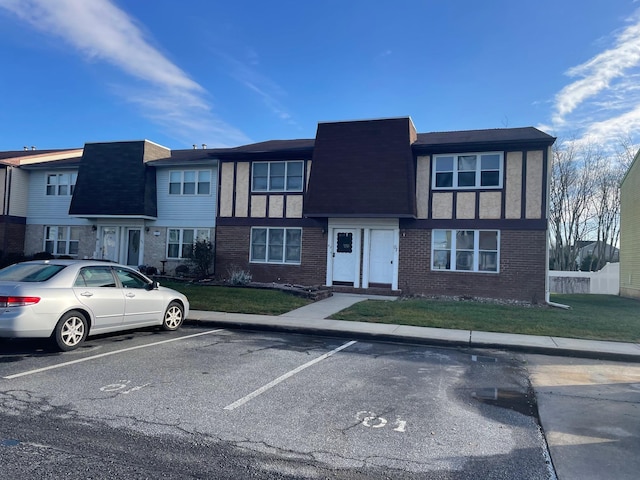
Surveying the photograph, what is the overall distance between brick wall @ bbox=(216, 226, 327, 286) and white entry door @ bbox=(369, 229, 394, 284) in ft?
5.97

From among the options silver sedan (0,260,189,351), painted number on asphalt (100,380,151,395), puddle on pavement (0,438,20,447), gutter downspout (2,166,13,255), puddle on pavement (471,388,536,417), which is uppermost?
gutter downspout (2,166,13,255)

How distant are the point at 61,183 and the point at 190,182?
7414 millimetres

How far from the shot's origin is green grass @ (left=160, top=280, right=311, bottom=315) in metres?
13.2

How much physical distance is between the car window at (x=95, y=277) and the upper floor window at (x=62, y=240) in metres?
16.4

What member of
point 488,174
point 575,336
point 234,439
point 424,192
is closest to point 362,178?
point 424,192

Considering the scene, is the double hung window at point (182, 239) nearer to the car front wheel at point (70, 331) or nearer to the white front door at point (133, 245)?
the white front door at point (133, 245)

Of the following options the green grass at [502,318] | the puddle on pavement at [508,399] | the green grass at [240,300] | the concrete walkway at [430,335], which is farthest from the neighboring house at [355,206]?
the puddle on pavement at [508,399]

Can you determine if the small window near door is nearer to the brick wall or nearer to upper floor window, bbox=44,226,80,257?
the brick wall

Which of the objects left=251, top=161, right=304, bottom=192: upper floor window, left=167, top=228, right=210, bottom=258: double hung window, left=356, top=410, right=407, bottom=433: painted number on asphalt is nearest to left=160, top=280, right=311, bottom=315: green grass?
left=167, top=228, right=210, bottom=258: double hung window

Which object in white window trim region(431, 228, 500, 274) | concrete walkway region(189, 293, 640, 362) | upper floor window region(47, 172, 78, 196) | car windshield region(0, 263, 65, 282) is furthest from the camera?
upper floor window region(47, 172, 78, 196)

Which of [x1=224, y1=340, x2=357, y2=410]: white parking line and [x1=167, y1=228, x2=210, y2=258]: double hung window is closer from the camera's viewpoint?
[x1=224, y1=340, x2=357, y2=410]: white parking line

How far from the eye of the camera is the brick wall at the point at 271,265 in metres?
18.9

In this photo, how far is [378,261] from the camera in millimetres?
18234

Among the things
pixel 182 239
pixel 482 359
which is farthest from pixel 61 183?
pixel 482 359
